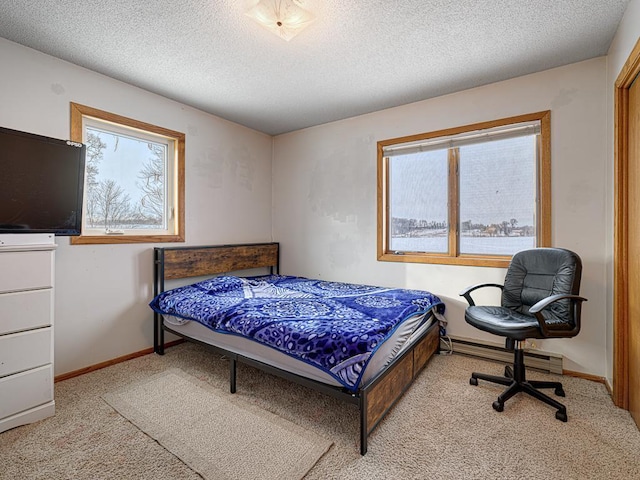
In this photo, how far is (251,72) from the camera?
106 inches

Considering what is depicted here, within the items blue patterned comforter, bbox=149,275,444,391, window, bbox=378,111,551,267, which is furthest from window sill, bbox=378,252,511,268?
blue patterned comforter, bbox=149,275,444,391

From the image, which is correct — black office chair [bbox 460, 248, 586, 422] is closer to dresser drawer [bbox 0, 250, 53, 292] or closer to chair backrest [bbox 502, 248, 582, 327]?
chair backrest [bbox 502, 248, 582, 327]

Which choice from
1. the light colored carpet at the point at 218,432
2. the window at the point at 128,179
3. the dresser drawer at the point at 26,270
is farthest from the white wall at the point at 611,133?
the dresser drawer at the point at 26,270

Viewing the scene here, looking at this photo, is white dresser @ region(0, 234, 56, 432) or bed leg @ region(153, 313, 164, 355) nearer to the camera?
white dresser @ region(0, 234, 56, 432)

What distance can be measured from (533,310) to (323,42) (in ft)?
7.71

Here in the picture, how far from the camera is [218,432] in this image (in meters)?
1.85

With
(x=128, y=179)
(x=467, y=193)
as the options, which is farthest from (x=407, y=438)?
(x=128, y=179)

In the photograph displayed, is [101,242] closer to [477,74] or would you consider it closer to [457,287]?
[457,287]

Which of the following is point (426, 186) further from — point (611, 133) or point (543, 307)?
point (543, 307)

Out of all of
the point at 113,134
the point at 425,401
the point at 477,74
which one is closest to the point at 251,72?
the point at 113,134

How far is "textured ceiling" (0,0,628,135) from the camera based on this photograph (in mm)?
1944

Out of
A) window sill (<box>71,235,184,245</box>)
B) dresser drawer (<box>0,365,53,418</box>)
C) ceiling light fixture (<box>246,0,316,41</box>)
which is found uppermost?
ceiling light fixture (<box>246,0,316,41</box>)

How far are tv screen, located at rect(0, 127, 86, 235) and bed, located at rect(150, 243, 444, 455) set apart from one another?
96cm

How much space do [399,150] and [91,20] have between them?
281 centimetres
